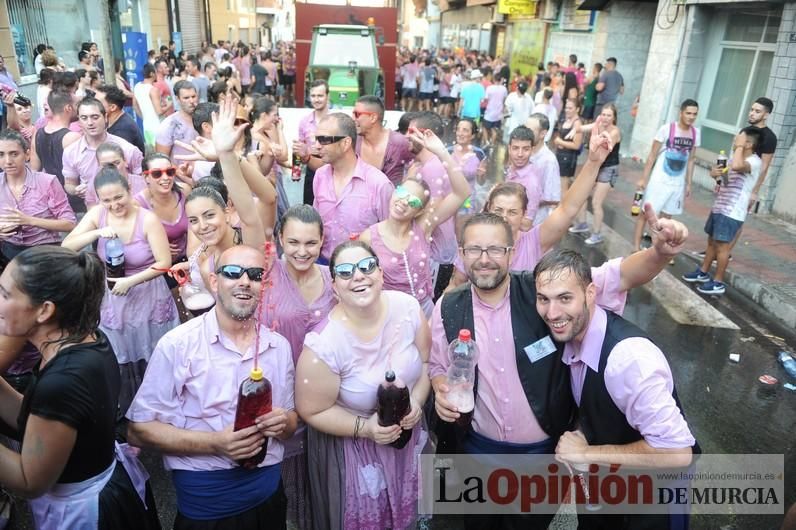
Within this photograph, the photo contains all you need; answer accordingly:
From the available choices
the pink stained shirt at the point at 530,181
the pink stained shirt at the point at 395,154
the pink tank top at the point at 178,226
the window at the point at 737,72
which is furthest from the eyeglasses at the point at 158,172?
the window at the point at 737,72

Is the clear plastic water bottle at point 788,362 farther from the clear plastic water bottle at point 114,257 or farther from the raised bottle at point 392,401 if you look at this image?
the clear plastic water bottle at point 114,257

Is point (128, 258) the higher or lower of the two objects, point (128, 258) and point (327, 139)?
the lower

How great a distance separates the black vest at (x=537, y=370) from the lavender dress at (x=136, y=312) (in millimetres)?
2132

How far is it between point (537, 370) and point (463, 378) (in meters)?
0.34

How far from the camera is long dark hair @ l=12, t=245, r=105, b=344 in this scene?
6.21 ft

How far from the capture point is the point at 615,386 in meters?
2.10

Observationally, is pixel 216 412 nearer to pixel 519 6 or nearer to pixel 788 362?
pixel 788 362

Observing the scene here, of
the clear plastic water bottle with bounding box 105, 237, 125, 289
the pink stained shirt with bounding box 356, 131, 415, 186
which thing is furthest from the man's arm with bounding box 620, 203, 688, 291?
the pink stained shirt with bounding box 356, 131, 415, 186

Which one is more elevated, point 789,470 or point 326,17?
point 326,17

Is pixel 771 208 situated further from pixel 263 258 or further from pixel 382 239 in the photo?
pixel 263 258

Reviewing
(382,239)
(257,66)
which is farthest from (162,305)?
(257,66)

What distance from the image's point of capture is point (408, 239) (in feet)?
11.6

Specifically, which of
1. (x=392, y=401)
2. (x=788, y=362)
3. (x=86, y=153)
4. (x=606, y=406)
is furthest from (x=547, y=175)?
(x=86, y=153)

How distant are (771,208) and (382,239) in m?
7.78
